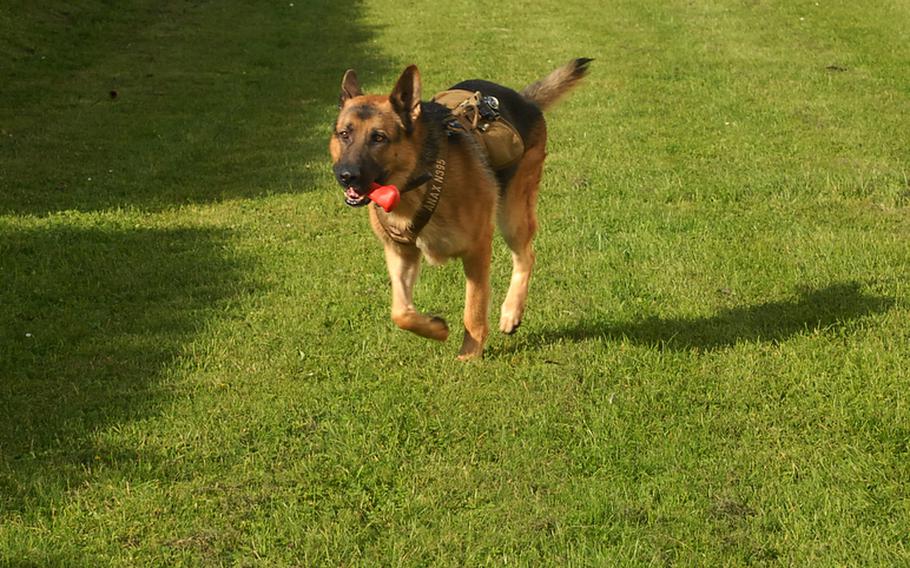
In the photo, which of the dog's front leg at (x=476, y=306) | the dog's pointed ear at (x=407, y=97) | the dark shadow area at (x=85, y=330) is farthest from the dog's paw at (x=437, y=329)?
the dark shadow area at (x=85, y=330)

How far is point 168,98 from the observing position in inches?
644

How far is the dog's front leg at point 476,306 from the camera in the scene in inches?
268

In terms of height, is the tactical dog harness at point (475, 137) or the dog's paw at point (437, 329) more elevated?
the tactical dog harness at point (475, 137)

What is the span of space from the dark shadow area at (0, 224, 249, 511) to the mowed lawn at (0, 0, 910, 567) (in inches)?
1.1

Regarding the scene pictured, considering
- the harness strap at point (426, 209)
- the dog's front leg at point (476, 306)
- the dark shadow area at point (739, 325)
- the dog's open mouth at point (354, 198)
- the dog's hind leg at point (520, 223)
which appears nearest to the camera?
the dog's open mouth at point (354, 198)

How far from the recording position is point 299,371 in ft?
22.0

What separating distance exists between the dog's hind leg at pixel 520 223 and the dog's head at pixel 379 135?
1206 millimetres

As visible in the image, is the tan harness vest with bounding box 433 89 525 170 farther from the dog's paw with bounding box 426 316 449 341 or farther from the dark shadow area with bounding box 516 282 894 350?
the dark shadow area with bounding box 516 282 894 350

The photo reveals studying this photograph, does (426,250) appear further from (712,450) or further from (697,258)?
(697,258)

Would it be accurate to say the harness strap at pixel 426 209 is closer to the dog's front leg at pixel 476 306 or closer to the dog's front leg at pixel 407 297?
the dog's front leg at pixel 407 297

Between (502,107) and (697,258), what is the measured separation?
87.0 inches

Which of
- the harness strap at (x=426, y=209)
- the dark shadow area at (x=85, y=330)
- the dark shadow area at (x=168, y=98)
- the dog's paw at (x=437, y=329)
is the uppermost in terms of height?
the harness strap at (x=426, y=209)

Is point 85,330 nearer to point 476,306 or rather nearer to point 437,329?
point 437,329

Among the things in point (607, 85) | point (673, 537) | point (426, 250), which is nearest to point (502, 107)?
point (426, 250)
